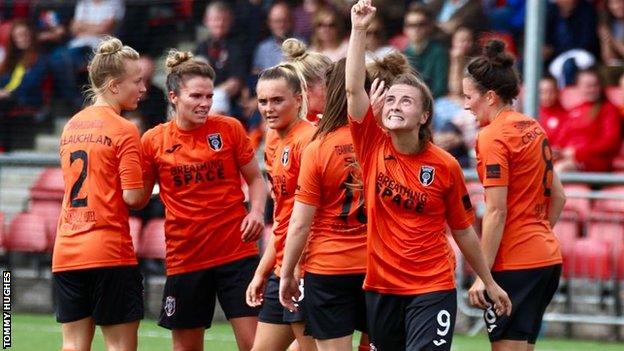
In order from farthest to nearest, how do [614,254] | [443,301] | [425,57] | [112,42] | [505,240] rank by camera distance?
[425,57]
[614,254]
[112,42]
[505,240]
[443,301]

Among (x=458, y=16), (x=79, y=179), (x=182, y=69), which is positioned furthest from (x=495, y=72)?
(x=458, y=16)

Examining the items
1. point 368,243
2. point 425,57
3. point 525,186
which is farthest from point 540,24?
point 368,243

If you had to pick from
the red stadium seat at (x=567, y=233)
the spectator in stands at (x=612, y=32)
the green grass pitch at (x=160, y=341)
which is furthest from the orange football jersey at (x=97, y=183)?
the spectator in stands at (x=612, y=32)

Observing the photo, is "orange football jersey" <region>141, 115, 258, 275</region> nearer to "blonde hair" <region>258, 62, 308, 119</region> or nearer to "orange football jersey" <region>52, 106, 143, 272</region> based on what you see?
"orange football jersey" <region>52, 106, 143, 272</region>

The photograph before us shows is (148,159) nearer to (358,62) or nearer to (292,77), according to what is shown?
(292,77)

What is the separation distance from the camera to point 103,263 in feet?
22.2

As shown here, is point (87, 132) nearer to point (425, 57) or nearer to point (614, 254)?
point (614, 254)

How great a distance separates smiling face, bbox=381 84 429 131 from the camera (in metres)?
5.88

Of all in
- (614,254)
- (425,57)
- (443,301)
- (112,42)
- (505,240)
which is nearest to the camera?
(443,301)

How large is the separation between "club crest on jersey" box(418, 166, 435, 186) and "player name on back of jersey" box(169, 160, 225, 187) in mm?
1634

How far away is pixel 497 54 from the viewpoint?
21.5 feet

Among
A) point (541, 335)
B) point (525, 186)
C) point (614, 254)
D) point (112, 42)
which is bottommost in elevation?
point (541, 335)

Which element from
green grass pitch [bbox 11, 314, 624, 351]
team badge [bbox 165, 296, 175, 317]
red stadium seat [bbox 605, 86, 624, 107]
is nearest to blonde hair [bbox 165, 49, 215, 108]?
team badge [bbox 165, 296, 175, 317]

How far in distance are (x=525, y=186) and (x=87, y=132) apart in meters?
2.17
